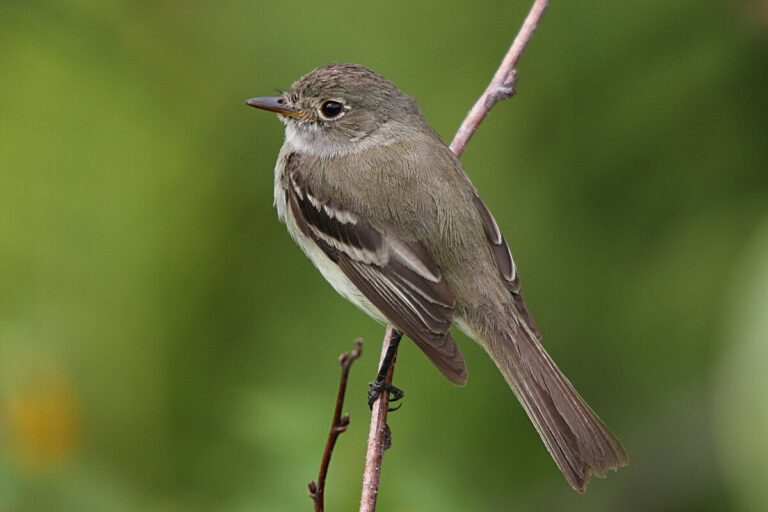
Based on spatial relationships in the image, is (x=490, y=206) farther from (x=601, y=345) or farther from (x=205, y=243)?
(x=205, y=243)

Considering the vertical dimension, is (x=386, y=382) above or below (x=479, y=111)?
below

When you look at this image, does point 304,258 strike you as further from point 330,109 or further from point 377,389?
point 377,389

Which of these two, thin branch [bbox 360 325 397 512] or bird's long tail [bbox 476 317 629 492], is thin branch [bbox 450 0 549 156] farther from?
thin branch [bbox 360 325 397 512]

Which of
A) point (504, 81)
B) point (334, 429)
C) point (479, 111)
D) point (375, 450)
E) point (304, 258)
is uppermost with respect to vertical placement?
point (504, 81)

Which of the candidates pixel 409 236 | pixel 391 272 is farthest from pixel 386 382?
pixel 409 236

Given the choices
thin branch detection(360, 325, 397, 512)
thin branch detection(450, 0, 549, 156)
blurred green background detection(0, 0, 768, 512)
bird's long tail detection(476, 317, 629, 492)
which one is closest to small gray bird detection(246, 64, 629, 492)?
bird's long tail detection(476, 317, 629, 492)

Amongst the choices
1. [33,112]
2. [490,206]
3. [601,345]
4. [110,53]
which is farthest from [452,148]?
[33,112]

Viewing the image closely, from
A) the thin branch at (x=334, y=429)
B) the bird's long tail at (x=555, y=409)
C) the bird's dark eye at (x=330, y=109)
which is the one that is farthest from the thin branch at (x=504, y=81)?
the thin branch at (x=334, y=429)

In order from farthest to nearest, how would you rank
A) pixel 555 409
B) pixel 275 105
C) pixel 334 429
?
pixel 275 105 < pixel 555 409 < pixel 334 429
